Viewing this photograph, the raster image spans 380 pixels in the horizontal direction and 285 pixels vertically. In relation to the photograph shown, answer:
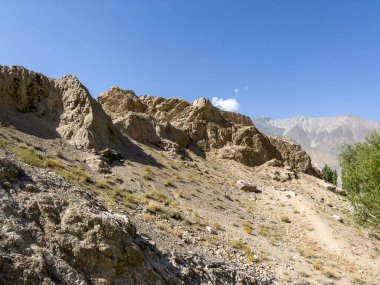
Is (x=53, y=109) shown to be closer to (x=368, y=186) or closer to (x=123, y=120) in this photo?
(x=123, y=120)

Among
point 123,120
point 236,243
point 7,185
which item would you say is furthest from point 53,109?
point 7,185

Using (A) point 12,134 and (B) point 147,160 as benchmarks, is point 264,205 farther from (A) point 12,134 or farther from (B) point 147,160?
(A) point 12,134

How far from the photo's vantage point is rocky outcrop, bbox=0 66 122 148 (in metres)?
26.8

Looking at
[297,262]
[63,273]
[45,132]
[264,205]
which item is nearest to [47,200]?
[63,273]

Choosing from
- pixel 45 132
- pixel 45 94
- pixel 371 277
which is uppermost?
pixel 45 94

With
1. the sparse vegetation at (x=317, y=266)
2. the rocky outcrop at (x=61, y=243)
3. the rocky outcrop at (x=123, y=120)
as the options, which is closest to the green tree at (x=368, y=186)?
the sparse vegetation at (x=317, y=266)

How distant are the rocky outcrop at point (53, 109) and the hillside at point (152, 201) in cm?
10

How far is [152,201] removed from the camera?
20812 millimetres

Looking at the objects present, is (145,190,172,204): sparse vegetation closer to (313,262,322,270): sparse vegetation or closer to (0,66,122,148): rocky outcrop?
(0,66,122,148): rocky outcrop

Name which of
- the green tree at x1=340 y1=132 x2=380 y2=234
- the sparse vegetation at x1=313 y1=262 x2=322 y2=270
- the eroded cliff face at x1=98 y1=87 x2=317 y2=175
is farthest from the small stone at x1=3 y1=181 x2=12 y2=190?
the eroded cliff face at x1=98 y1=87 x2=317 y2=175

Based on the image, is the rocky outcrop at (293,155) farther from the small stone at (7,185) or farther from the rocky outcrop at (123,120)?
the small stone at (7,185)

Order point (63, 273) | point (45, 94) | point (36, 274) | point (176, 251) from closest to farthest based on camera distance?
point (36, 274)
point (63, 273)
point (176, 251)
point (45, 94)

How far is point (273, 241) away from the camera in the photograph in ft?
66.6

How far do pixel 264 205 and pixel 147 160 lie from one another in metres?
11.0
